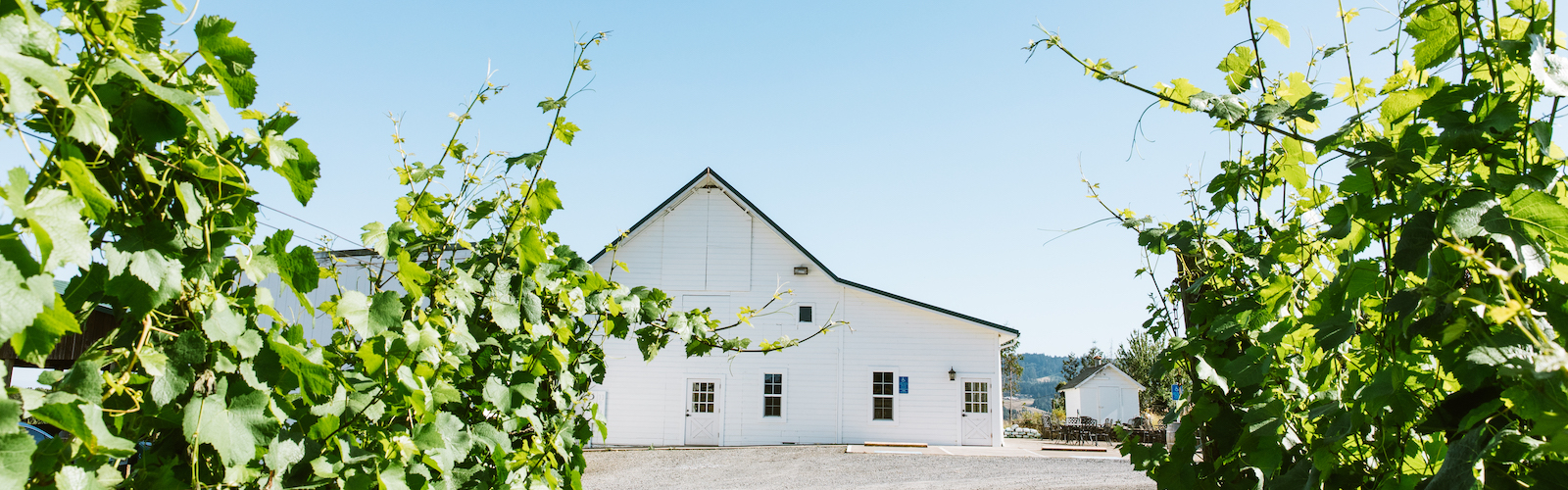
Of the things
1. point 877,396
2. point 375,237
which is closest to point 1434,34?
point 375,237

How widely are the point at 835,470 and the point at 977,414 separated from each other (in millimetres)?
5906

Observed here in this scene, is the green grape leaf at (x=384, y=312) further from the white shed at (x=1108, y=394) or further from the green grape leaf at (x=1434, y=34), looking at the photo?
the white shed at (x=1108, y=394)

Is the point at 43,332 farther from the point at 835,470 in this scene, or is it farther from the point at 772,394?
the point at 772,394

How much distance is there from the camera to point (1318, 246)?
64.4 inches

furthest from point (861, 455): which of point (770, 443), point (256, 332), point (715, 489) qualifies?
point (256, 332)

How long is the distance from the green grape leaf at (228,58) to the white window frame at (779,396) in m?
15.9

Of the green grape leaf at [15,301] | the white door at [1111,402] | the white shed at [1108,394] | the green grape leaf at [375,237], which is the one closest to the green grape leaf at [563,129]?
the green grape leaf at [375,237]

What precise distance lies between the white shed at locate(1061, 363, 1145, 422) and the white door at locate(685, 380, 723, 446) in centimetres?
1792

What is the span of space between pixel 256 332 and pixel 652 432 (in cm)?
1606

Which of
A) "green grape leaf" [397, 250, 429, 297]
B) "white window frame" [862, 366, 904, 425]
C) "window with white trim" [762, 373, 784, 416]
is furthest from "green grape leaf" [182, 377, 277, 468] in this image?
"white window frame" [862, 366, 904, 425]

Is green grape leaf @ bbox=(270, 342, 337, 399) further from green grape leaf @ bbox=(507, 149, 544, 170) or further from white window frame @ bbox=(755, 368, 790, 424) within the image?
white window frame @ bbox=(755, 368, 790, 424)

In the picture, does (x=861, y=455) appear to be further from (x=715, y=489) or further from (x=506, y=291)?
(x=506, y=291)

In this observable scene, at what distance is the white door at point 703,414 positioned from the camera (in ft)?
53.9

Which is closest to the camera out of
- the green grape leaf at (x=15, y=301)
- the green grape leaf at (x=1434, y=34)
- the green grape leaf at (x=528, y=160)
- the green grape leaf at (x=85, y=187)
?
the green grape leaf at (x=15, y=301)
